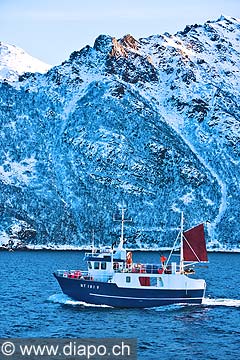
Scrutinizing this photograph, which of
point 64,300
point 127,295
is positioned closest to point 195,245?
point 127,295

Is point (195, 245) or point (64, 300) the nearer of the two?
point (195, 245)

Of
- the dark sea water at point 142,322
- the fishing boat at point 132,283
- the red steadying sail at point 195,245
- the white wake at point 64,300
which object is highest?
the red steadying sail at point 195,245

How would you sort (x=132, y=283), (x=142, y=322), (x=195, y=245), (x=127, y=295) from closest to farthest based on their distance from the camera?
1. (x=142, y=322)
2. (x=127, y=295)
3. (x=132, y=283)
4. (x=195, y=245)

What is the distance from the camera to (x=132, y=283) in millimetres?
90750

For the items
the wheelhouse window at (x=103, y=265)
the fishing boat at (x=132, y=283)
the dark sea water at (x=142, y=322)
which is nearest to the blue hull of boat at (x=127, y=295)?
the fishing boat at (x=132, y=283)

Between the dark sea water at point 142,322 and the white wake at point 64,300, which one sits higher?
the white wake at point 64,300

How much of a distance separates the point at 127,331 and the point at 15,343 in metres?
13.8

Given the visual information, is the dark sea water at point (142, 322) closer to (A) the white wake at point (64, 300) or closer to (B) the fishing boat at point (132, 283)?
(A) the white wake at point (64, 300)

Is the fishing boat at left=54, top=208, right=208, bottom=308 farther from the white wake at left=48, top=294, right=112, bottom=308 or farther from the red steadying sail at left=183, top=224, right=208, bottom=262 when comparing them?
the white wake at left=48, top=294, right=112, bottom=308

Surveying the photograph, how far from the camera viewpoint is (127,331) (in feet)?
248

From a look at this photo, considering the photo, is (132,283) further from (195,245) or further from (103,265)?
(195,245)

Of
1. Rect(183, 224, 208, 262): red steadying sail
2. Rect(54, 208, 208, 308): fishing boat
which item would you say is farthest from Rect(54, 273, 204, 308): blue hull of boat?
Rect(183, 224, 208, 262): red steadying sail

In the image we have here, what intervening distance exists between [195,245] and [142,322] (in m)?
17.6

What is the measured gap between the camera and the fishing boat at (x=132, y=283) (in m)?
90.7
